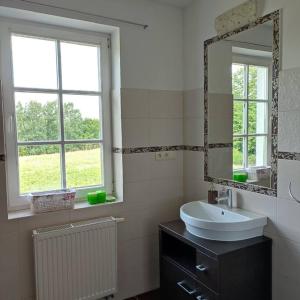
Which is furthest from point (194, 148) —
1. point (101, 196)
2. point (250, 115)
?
point (101, 196)

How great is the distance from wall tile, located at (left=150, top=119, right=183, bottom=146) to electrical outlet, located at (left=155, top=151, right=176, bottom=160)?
72mm

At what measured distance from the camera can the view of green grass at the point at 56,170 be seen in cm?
209

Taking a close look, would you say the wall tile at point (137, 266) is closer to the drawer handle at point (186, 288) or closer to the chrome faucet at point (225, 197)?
the drawer handle at point (186, 288)

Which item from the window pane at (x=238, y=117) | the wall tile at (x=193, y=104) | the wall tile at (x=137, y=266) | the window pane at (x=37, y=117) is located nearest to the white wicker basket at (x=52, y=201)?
the window pane at (x=37, y=117)

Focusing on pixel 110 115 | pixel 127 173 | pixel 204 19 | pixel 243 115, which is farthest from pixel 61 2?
pixel 243 115

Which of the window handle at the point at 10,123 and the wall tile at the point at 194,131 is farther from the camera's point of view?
the wall tile at the point at 194,131

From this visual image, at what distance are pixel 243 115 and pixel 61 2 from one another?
4.89 feet

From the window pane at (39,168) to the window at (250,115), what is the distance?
1.36m

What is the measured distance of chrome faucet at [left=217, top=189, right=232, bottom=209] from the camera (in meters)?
2.01

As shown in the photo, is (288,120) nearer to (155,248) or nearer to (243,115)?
(243,115)

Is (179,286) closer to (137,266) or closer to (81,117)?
(137,266)

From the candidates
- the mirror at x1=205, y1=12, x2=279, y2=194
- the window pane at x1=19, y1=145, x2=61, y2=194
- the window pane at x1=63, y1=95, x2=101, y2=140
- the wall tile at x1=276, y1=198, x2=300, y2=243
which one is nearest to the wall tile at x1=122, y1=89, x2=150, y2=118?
the window pane at x1=63, y1=95, x2=101, y2=140

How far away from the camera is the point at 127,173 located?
226 centimetres

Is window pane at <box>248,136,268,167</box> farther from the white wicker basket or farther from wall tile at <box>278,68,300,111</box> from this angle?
the white wicker basket
